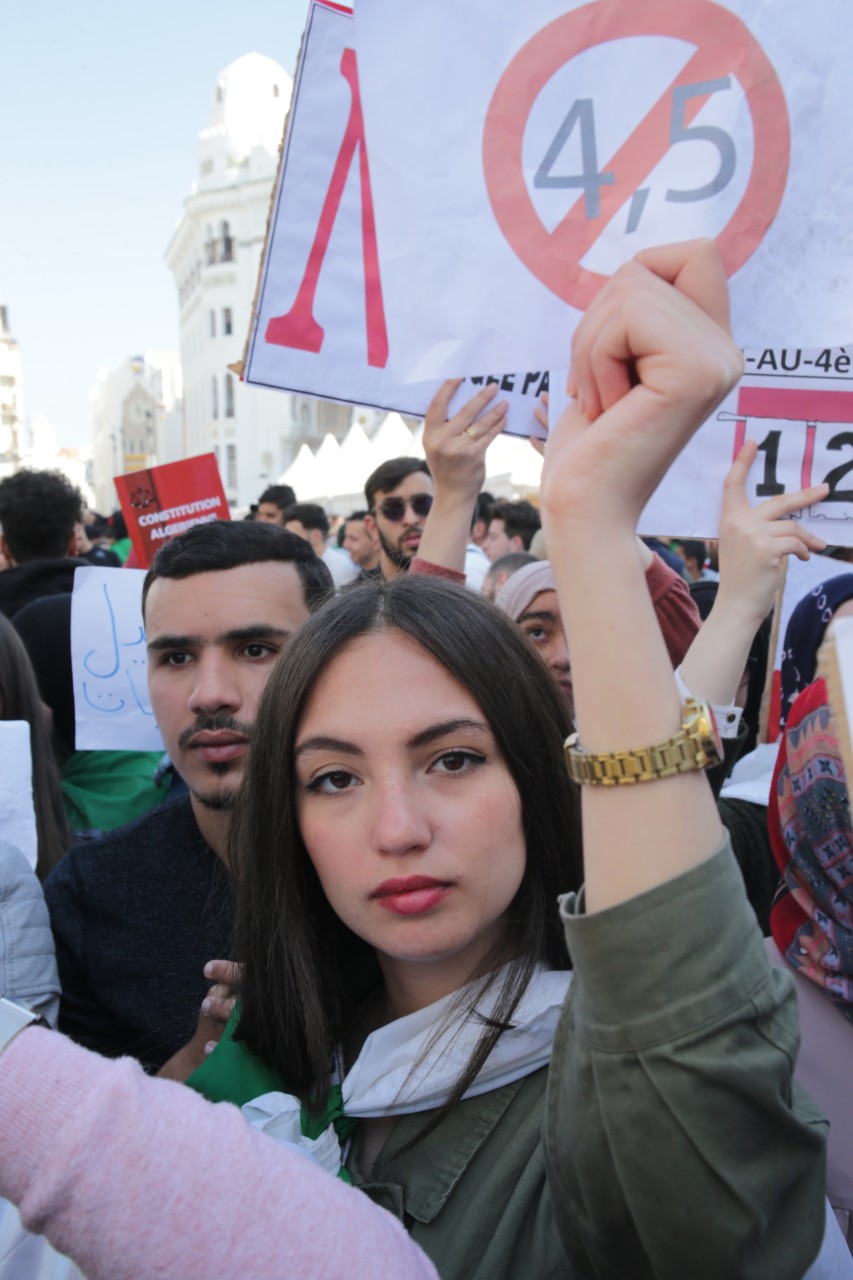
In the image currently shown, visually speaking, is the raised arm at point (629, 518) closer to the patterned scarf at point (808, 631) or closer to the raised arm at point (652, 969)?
the raised arm at point (652, 969)

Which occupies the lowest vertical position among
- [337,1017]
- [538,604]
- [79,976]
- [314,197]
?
[79,976]

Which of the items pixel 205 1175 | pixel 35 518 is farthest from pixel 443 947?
pixel 35 518

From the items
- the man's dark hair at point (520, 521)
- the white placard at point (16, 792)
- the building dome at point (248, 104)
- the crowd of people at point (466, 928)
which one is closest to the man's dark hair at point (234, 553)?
the crowd of people at point (466, 928)

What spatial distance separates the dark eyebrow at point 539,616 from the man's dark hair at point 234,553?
0.81 metres

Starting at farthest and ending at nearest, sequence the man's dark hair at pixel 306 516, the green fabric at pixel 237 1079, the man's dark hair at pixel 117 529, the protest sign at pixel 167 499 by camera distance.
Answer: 1. the man's dark hair at pixel 117 529
2. the man's dark hair at pixel 306 516
3. the protest sign at pixel 167 499
4. the green fabric at pixel 237 1079

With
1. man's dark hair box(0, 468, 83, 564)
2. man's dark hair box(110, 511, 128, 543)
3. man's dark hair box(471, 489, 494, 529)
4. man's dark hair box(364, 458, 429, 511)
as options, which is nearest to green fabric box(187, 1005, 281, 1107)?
man's dark hair box(0, 468, 83, 564)

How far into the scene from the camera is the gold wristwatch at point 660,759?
937 millimetres

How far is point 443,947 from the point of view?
1383 mm

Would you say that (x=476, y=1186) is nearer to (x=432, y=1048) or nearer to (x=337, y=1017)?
(x=432, y=1048)

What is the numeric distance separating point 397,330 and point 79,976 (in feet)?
4.86

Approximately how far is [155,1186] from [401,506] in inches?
192

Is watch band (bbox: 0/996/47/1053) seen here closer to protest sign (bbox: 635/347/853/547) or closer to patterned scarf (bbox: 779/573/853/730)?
protest sign (bbox: 635/347/853/547)

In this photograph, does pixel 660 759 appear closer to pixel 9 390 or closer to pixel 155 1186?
pixel 155 1186

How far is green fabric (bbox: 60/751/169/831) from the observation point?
127 inches
